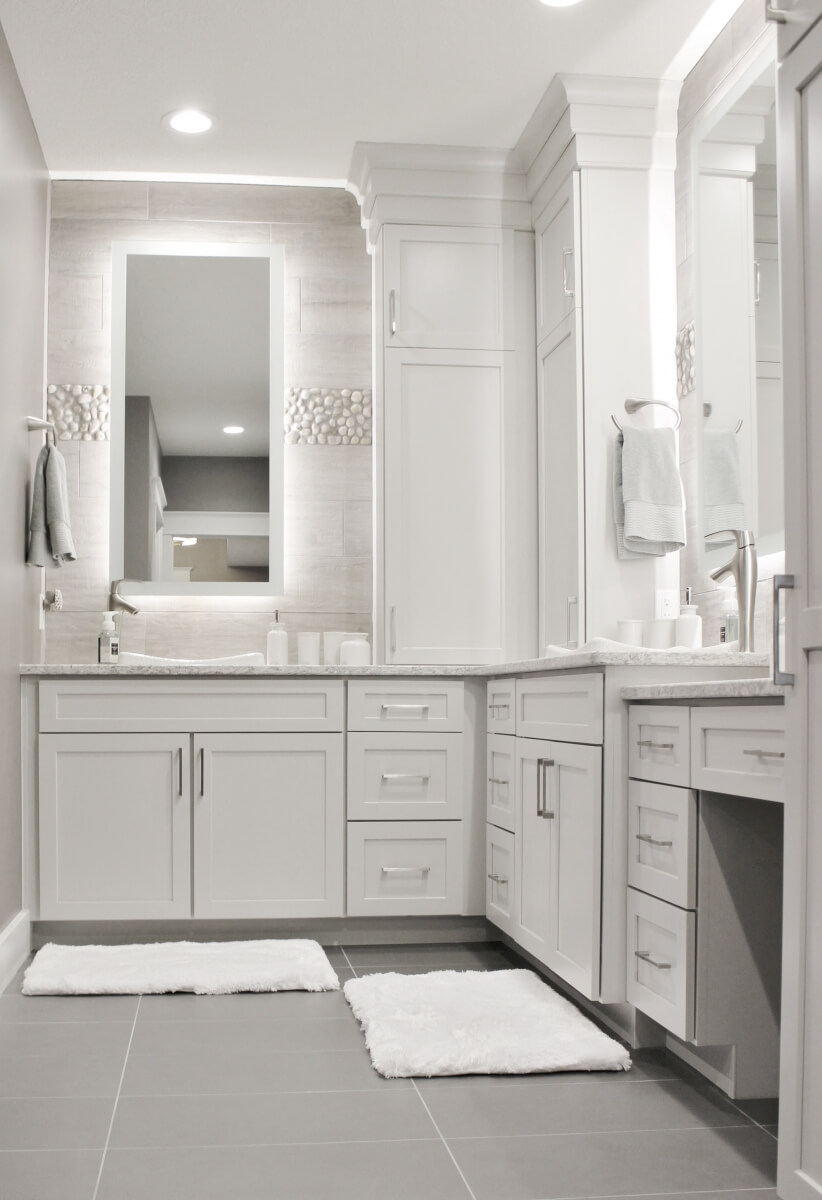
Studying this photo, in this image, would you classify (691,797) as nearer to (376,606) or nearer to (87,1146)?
(87,1146)

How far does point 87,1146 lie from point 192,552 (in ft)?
7.92

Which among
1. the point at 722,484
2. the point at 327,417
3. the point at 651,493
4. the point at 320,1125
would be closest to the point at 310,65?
the point at 327,417

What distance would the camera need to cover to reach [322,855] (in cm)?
352

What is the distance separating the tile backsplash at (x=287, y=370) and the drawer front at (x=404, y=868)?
0.88m

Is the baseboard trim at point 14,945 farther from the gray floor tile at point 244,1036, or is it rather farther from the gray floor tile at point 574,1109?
the gray floor tile at point 574,1109

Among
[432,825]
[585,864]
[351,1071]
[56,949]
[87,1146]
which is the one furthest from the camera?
[432,825]

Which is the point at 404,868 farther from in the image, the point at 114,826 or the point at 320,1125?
the point at 320,1125

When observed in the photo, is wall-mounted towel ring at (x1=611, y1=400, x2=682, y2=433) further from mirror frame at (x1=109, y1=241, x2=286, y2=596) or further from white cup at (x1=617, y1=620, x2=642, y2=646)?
mirror frame at (x1=109, y1=241, x2=286, y2=596)

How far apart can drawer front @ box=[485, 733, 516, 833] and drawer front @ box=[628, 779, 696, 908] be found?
2.51 feet

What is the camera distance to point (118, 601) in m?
4.04

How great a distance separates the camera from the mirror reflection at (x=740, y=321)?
2875 mm

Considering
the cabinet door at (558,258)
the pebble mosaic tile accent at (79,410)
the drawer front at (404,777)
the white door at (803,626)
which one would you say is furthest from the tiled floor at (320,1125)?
the cabinet door at (558,258)

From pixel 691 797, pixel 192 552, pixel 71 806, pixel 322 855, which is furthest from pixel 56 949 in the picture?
pixel 691 797

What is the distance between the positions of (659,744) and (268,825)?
4.99ft
